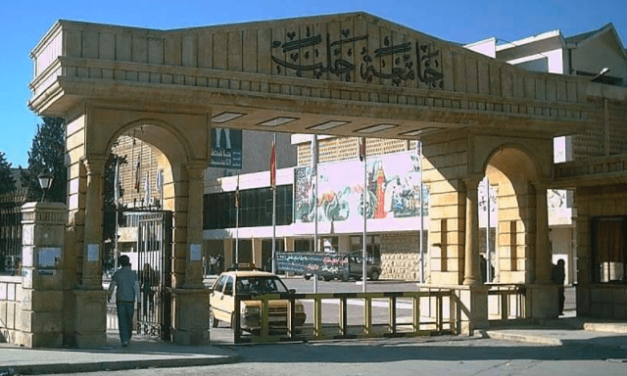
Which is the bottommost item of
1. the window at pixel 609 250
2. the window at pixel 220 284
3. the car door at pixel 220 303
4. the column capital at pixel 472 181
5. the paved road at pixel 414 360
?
the paved road at pixel 414 360

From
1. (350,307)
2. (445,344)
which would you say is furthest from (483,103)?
(350,307)

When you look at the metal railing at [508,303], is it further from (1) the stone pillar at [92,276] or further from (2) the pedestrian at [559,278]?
(1) the stone pillar at [92,276]

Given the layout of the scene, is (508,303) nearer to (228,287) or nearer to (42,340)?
(228,287)

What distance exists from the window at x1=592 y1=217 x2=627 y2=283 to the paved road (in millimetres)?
4610

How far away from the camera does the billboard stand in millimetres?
50750

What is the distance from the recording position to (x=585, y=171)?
20.9 metres

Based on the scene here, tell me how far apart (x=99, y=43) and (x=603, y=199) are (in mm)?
12947

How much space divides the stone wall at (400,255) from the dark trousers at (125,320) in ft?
126

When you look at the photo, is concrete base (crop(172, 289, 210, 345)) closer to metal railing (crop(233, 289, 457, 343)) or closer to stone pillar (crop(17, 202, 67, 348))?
metal railing (crop(233, 289, 457, 343))

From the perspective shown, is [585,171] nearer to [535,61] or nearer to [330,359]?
[330,359]

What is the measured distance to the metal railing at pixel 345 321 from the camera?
58.6 ft

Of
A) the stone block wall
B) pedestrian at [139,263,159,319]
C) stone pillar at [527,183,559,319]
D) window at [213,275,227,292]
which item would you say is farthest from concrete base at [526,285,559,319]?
the stone block wall

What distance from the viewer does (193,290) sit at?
54.5ft

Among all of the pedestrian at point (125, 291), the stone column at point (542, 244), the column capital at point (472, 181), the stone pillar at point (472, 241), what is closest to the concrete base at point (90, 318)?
the pedestrian at point (125, 291)
